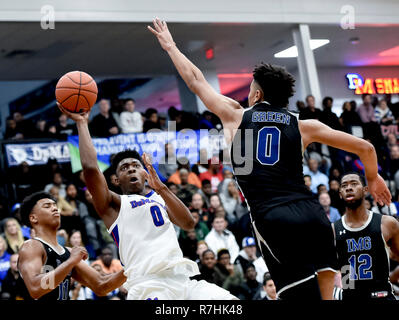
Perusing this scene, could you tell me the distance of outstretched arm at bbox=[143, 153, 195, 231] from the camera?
197 inches

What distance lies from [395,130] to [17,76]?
8630mm

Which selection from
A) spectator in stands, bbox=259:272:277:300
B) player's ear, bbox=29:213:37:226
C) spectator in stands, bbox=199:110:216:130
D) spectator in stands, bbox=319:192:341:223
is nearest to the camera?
player's ear, bbox=29:213:37:226

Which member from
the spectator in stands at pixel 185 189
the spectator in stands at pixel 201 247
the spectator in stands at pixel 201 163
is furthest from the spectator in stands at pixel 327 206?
the spectator in stands at pixel 201 247

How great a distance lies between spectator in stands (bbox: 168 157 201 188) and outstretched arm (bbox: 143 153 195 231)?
6271 mm

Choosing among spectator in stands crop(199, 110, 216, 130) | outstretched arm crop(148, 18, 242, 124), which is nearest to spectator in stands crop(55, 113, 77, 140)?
spectator in stands crop(199, 110, 216, 130)

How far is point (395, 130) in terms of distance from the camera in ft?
46.3

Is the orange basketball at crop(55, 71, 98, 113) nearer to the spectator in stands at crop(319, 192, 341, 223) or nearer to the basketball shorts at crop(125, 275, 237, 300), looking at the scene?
the basketball shorts at crop(125, 275, 237, 300)

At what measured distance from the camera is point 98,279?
17.3 ft

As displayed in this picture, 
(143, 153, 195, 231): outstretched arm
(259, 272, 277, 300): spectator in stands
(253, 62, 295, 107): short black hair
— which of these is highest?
(253, 62, 295, 107): short black hair

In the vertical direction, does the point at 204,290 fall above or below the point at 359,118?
below

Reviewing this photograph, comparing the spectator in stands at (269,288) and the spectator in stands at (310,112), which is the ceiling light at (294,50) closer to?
the spectator in stands at (310,112)

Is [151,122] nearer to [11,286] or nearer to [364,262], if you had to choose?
[11,286]
